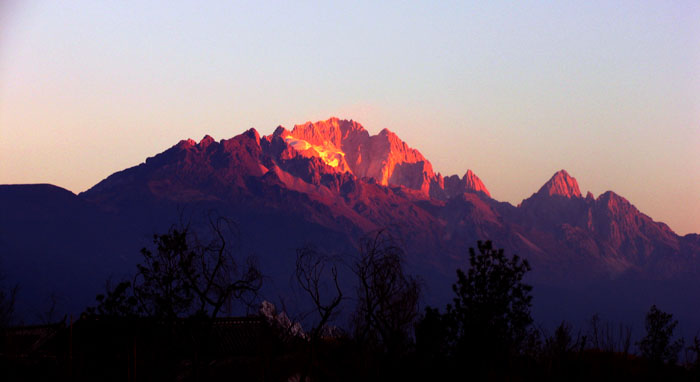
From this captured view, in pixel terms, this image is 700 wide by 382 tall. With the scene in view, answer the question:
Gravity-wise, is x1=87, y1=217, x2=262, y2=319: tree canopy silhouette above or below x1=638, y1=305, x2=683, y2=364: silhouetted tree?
above

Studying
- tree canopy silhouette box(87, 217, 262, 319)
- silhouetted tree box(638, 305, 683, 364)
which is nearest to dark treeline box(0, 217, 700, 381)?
tree canopy silhouette box(87, 217, 262, 319)

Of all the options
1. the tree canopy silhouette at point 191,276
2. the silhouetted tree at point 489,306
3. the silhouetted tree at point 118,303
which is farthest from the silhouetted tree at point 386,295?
the silhouetted tree at point 118,303

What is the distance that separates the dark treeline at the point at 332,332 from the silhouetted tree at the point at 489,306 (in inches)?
3.0

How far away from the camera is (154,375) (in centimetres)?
4394

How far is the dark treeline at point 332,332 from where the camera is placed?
39969 mm

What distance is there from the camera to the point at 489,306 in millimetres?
50406

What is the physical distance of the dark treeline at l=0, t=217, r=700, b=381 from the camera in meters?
40.0

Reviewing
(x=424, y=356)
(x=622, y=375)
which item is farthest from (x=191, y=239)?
(x=622, y=375)

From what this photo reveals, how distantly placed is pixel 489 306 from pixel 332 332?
9.34 metres

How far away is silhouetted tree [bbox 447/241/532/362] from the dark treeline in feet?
Result: 0.25

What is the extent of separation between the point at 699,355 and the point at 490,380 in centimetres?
1219

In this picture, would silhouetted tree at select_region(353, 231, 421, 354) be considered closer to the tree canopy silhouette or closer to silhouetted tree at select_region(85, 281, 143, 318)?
the tree canopy silhouette

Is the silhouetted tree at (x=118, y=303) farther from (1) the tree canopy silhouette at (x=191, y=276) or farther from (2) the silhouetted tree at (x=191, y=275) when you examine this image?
(2) the silhouetted tree at (x=191, y=275)

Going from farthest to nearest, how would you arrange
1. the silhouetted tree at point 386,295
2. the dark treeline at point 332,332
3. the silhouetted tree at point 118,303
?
the silhouetted tree at point 118,303 → the silhouetted tree at point 386,295 → the dark treeline at point 332,332
